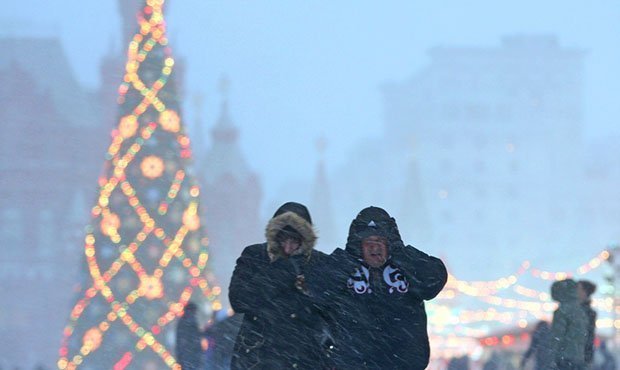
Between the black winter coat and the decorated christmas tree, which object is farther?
the decorated christmas tree

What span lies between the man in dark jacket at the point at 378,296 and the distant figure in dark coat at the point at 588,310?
166 inches

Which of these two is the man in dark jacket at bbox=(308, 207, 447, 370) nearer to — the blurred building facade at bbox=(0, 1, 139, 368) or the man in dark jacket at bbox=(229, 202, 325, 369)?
the man in dark jacket at bbox=(229, 202, 325, 369)

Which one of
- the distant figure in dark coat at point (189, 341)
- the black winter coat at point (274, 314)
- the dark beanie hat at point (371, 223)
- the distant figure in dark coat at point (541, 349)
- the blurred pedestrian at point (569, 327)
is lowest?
the black winter coat at point (274, 314)

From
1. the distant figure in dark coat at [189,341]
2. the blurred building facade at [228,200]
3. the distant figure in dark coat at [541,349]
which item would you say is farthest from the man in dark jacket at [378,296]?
the blurred building facade at [228,200]

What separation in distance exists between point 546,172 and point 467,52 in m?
15.4

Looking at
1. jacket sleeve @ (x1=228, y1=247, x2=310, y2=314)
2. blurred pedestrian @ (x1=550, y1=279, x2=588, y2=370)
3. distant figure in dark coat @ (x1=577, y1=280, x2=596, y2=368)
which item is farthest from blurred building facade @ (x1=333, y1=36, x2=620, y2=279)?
jacket sleeve @ (x1=228, y1=247, x2=310, y2=314)

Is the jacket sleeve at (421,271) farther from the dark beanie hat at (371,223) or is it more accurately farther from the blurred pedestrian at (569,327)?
the blurred pedestrian at (569,327)

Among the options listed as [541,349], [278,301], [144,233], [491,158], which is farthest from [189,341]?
[491,158]

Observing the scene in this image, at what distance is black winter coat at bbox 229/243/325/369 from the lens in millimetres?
5379

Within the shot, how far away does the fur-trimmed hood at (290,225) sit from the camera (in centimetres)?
538

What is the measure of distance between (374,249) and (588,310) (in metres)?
4.49

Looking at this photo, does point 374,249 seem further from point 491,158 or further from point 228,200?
point 491,158

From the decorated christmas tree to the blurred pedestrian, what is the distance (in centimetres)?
1164

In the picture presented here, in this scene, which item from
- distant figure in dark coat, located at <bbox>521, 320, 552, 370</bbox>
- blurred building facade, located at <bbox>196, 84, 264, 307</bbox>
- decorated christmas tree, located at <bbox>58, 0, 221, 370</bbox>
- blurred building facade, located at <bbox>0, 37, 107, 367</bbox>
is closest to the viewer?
distant figure in dark coat, located at <bbox>521, 320, 552, 370</bbox>
